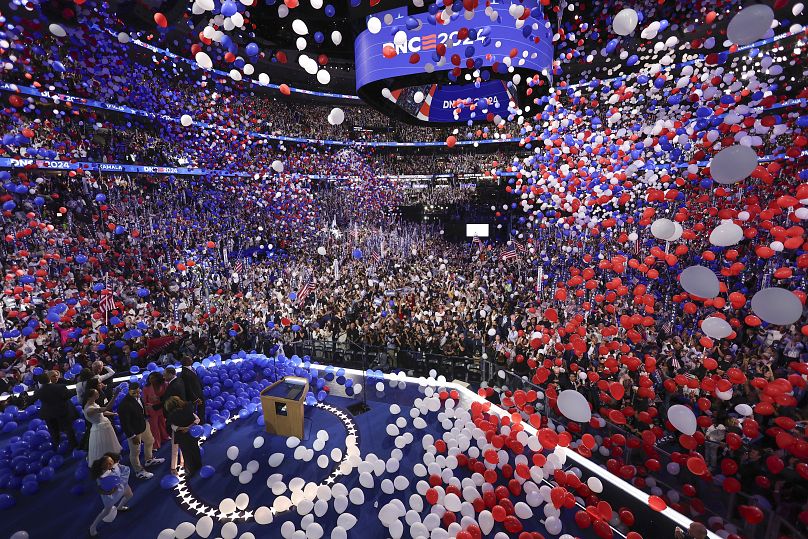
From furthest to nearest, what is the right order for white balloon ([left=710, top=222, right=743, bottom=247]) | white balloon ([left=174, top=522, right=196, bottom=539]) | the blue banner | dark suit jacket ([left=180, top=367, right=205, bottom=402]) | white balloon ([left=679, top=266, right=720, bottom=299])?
the blue banner < dark suit jacket ([left=180, top=367, right=205, bottom=402]) < white balloon ([left=174, top=522, right=196, bottom=539]) < white balloon ([left=710, top=222, right=743, bottom=247]) < white balloon ([left=679, top=266, right=720, bottom=299])

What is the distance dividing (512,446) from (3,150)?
15.5 metres

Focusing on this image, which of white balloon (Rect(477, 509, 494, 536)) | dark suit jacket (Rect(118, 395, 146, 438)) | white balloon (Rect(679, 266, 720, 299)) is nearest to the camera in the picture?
white balloon (Rect(679, 266, 720, 299))

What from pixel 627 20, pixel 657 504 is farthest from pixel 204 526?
pixel 627 20

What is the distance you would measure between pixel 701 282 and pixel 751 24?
2.07 metres

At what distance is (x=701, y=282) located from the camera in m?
3.45

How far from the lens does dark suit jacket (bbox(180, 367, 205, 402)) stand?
5.21 metres

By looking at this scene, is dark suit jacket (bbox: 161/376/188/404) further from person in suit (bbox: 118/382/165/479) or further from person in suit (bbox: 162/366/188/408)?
Result: person in suit (bbox: 118/382/165/479)

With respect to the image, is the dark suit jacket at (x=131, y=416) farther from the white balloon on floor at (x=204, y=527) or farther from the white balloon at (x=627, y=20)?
the white balloon at (x=627, y=20)

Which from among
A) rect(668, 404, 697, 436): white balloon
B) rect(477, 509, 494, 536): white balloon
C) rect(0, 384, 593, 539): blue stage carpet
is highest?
rect(668, 404, 697, 436): white balloon

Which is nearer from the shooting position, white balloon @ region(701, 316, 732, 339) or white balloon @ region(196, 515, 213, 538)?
white balloon @ region(701, 316, 732, 339)

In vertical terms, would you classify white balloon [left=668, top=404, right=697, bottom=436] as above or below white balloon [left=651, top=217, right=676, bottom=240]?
below

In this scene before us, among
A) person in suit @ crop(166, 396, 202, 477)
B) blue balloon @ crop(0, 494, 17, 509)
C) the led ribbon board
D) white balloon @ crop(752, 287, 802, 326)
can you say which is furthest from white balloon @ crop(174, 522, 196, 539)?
the led ribbon board

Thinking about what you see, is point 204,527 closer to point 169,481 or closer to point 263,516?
point 263,516

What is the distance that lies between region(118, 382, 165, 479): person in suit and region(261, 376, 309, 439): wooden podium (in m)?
1.47
